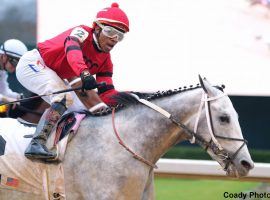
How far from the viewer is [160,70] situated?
34.1ft

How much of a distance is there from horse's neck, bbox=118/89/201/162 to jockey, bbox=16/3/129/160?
389mm

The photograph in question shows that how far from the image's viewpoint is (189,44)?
10.3m

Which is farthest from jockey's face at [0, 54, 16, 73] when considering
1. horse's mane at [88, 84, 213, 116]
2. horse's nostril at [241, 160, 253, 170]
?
horse's nostril at [241, 160, 253, 170]

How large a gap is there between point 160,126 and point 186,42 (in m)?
5.49

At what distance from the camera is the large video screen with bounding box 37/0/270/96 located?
10.0 meters

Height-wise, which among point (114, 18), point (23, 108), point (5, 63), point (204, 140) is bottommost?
point (23, 108)

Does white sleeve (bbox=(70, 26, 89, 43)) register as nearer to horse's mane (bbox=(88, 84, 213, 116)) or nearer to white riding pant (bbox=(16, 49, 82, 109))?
white riding pant (bbox=(16, 49, 82, 109))

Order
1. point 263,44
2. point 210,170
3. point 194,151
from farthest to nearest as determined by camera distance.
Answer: point 194,151, point 263,44, point 210,170

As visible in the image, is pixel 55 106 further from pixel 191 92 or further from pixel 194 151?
pixel 194 151

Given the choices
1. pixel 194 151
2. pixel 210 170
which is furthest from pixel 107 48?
pixel 194 151

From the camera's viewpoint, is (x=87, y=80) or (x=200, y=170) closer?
(x=87, y=80)

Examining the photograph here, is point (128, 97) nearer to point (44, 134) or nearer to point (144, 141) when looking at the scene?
point (144, 141)

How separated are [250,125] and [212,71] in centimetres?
166

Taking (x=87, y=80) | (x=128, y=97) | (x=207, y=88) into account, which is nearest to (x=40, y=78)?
(x=87, y=80)
